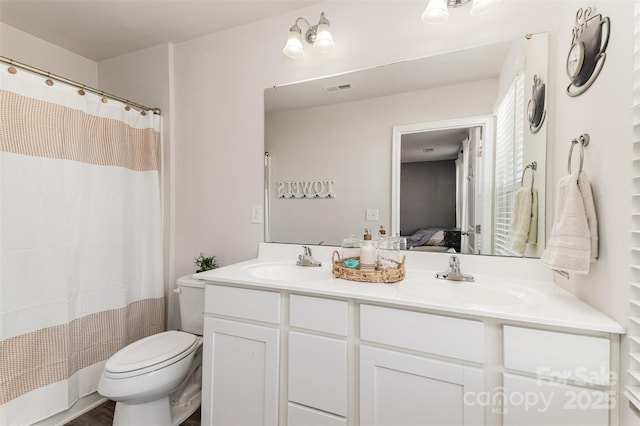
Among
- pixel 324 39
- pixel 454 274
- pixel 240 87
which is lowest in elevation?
pixel 454 274

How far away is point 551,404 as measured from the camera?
85 cm

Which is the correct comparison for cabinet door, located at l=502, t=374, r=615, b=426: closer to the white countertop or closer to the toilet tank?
the white countertop

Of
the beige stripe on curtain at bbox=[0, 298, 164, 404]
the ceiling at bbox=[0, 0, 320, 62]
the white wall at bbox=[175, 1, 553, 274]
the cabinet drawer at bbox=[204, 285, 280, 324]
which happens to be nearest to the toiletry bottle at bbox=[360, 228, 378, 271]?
the cabinet drawer at bbox=[204, 285, 280, 324]

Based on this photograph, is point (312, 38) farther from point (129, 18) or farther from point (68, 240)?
point (68, 240)

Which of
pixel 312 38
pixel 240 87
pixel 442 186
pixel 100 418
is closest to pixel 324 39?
pixel 312 38

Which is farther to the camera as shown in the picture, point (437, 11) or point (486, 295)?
point (437, 11)

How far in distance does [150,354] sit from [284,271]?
79 centimetres

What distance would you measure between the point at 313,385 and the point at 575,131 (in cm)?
140

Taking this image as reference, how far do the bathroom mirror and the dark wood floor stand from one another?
1136 millimetres

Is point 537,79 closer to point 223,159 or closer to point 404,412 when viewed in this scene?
point 404,412

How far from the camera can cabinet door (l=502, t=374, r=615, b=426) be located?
81cm

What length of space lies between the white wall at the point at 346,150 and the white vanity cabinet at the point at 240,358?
0.58 metres

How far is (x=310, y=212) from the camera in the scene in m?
1.78

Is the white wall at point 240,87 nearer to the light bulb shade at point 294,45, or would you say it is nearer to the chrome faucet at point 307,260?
the light bulb shade at point 294,45
